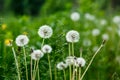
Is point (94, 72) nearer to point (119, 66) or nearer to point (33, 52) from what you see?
point (119, 66)

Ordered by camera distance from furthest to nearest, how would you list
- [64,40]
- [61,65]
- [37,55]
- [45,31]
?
[64,40], [61,65], [45,31], [37,55]

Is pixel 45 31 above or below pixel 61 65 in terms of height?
above

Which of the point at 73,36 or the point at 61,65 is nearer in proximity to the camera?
the point at 73,36

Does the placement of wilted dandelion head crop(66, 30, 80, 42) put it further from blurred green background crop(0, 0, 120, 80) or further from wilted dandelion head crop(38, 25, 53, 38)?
blurred green background crop(0, 0, 120, 80)

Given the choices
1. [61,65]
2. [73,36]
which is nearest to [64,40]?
[61,65]

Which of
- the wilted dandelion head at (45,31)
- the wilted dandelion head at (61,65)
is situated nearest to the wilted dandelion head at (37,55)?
the wilted dandelion head at (45,31)

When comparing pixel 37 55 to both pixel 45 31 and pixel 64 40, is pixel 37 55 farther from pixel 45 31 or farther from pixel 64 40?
pixel 64 40

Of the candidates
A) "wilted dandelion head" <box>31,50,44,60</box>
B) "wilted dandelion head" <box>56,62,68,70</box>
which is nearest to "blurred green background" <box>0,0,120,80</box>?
"wilted dandelion head" <box>56,62,68,70</box>

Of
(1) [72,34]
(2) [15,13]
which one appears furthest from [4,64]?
(2) [15,13]

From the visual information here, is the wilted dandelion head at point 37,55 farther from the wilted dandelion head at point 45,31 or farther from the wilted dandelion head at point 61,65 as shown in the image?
the wilted dandelion head at point 61,65

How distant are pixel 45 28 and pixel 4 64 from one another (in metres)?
0.51

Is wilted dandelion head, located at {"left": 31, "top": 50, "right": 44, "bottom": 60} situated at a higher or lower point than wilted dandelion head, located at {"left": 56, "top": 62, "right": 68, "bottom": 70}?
higher

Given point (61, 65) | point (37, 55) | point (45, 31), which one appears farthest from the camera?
point (61, 65)

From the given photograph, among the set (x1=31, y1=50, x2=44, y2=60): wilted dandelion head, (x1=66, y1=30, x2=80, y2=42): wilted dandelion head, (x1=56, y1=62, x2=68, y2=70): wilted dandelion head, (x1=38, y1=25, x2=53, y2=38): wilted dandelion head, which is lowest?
(x1=56, y1=62, x2=68, y2=70): wilted dandelion head
